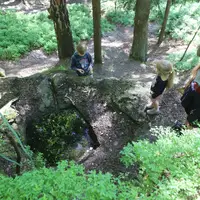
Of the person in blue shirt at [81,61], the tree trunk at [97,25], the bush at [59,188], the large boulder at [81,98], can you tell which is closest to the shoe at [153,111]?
the large boulder at [81,98]

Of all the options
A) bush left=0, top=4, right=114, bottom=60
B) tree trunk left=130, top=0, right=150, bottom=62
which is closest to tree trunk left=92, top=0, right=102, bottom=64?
tree trunk left=130, top=0, right=150, bottom=62

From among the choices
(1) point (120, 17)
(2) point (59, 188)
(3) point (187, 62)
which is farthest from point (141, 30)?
(1) point (120, 17)

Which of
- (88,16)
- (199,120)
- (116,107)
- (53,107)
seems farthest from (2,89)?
(88,16)

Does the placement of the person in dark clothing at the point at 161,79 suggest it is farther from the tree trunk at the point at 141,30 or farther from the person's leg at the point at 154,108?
the tree trunk at the point at 141,30

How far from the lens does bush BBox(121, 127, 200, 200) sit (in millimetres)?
2418

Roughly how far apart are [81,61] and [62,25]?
3.10 m

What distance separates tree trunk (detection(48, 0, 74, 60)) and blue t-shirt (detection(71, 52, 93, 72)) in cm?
304

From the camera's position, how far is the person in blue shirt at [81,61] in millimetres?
5973

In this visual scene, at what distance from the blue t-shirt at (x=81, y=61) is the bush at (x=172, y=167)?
150 inches

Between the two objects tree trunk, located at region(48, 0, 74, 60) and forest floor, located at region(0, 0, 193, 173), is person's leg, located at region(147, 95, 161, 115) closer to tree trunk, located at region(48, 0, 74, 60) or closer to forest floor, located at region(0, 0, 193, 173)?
forest floor, located at region(0, 0, 193, 173)

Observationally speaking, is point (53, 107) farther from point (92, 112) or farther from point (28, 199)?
point (28, 199)

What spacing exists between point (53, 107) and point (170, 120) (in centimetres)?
336

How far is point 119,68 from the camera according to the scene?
34.2 ft

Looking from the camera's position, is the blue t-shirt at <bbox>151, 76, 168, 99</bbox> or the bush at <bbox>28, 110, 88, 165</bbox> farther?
the bush at <bbox>28, 110, 88, 165</bbox>
